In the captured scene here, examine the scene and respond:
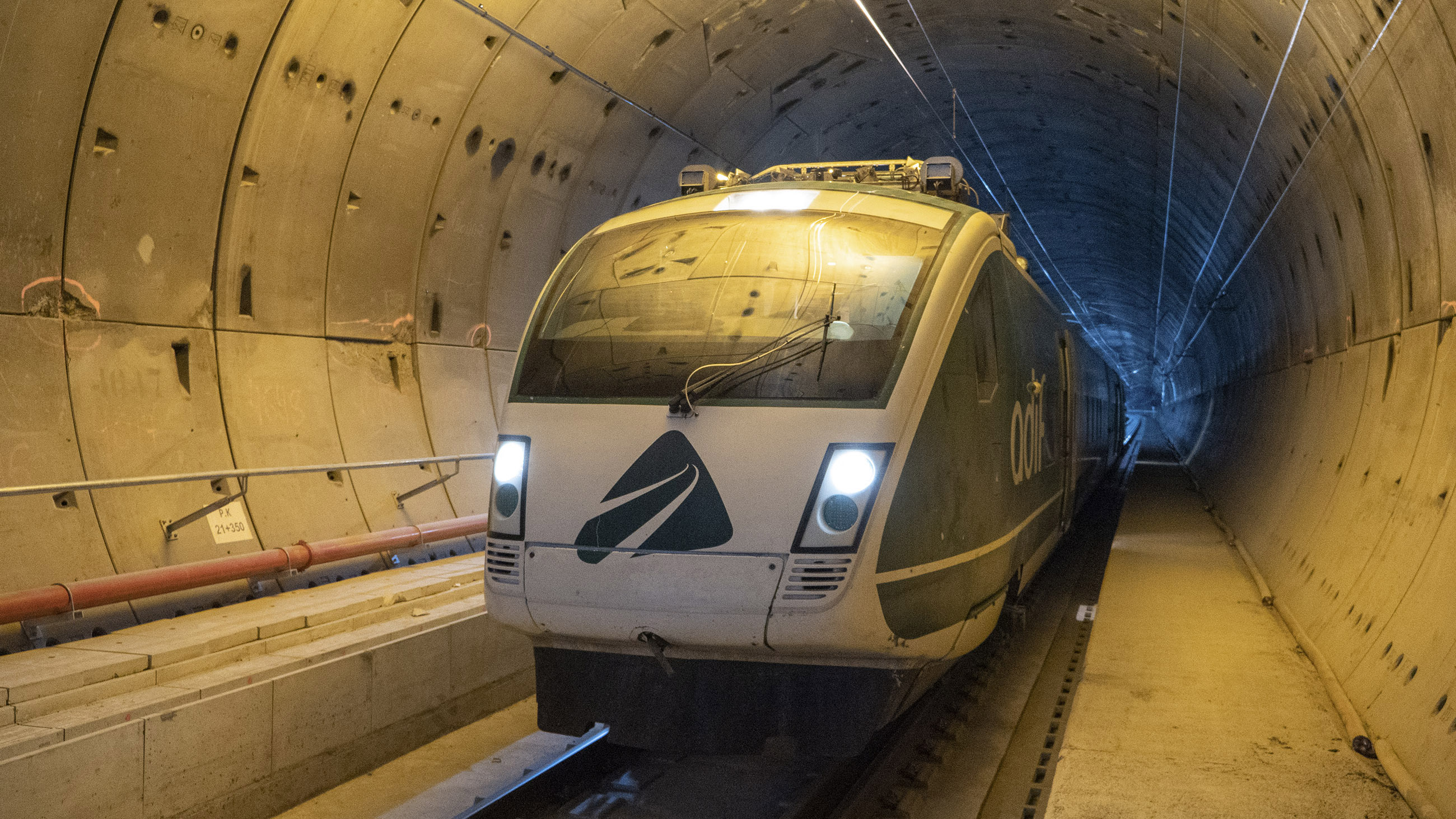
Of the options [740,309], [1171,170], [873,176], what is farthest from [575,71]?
[1171,170]

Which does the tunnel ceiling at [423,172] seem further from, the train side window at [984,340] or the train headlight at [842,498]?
the train headlight at [842,498]

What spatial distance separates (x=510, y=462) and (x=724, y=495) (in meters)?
1.15

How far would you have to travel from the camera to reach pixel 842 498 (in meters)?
4.61

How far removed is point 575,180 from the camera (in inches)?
461

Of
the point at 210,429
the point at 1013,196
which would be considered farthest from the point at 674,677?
the point at 1013,196

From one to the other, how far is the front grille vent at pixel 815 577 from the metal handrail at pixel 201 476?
2.17m

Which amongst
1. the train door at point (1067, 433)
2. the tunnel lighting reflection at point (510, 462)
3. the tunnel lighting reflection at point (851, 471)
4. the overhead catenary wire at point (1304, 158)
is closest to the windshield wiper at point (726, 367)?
the tunnel lighting reflection at point (851, 471)

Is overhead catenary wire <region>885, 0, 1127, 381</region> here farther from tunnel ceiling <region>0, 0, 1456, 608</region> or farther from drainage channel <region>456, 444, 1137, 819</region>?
drainage channel <region>456, 444, 1137, 819</region>

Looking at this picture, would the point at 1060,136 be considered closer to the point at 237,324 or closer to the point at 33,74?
the point at 237,324

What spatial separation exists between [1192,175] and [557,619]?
13.3m

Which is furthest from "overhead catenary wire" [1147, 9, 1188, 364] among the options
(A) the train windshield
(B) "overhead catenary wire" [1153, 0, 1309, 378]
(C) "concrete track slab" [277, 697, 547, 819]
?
(C) "concrete track slab" [277, 697, 547, 819]

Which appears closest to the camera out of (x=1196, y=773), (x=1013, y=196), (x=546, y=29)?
(x=1196, y=773)

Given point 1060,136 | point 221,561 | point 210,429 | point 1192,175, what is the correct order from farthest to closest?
point 1060,136 < point 1192,175 < point 210,429 < point 221,561

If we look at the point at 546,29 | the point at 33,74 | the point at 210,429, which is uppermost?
the point at 546,29
